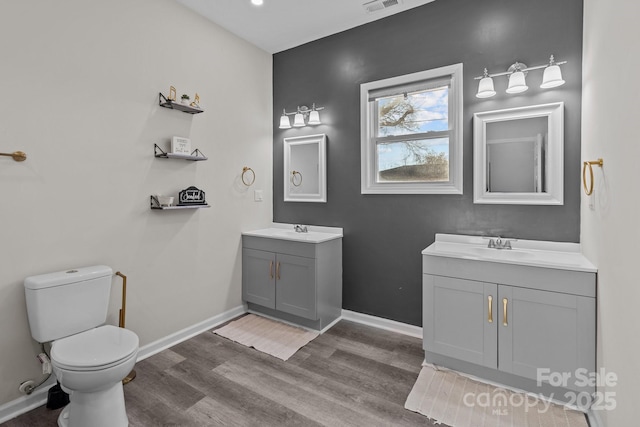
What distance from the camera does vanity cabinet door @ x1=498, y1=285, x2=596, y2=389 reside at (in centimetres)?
175

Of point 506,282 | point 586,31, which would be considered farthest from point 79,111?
point 586,31

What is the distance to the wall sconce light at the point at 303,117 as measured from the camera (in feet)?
10.5

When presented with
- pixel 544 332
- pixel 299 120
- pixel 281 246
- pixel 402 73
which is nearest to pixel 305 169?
pixel 299 120

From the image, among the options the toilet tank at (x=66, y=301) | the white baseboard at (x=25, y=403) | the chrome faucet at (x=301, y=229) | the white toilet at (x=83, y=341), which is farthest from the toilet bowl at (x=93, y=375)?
the chrome faucet at (x=301, y=229)

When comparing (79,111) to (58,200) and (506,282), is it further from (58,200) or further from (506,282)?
(506,282)

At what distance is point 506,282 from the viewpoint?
1.94m

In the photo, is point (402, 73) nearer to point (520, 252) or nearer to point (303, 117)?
point (303, 117)

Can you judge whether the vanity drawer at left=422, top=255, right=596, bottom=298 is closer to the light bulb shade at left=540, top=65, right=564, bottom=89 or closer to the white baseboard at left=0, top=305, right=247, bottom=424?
the light bulb shade at left=540, top=65, right=564, bottom=89

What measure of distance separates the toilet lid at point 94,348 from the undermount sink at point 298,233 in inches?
56.7

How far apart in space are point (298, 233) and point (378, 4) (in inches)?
85.0

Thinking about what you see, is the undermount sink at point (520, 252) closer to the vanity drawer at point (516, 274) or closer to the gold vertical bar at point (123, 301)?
the vanity drawer at point (516, 274)

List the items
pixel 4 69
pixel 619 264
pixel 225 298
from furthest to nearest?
pixel 225 298 → pixel 4 69 → pixel 619 264

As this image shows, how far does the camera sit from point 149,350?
244 cm

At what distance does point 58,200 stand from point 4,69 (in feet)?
2.46
